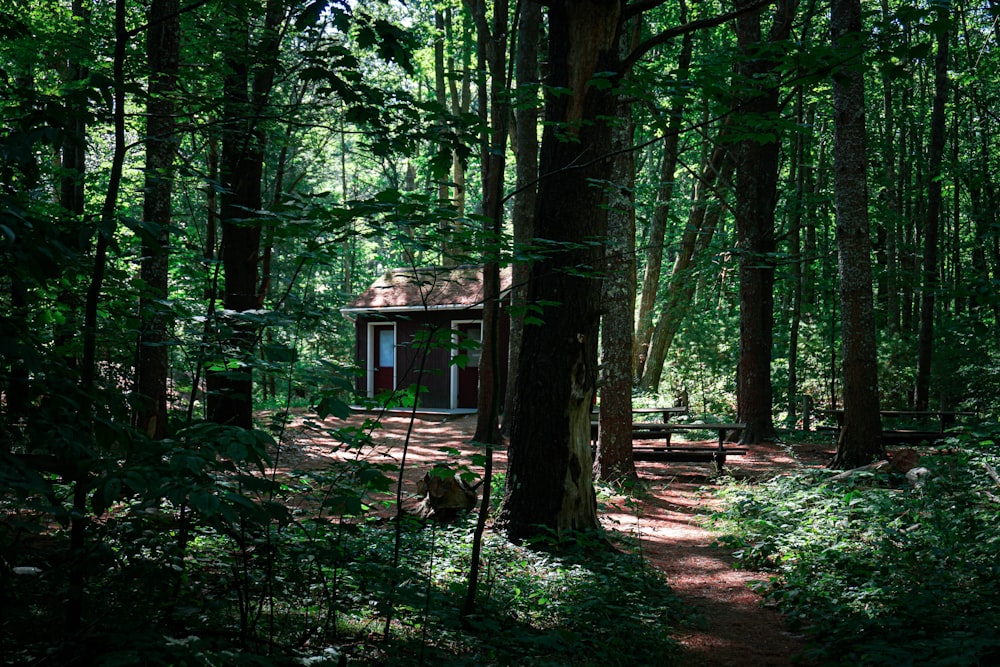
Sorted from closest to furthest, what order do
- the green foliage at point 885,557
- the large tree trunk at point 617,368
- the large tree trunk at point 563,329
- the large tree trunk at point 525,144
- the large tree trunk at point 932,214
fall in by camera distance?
1. the green foliage at point 885,557
2. the large tree trunk at point 563,329
3. the large tree trunk at point 617,368
4. the large tree trunk at point 525,144
5. the large tree trunk at point 932,214

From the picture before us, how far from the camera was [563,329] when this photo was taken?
6707mm

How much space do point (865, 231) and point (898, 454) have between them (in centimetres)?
317

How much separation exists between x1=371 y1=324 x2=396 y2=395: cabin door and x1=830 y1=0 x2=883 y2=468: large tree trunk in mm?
15261

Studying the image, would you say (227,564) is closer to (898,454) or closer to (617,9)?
(617,9)

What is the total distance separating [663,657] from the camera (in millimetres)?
4613

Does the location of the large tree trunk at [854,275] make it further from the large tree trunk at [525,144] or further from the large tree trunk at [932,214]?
the large tree trunk at [932,214]

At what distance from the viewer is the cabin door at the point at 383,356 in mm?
23516

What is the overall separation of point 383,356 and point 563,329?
17518 mm

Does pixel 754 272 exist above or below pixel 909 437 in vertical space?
above

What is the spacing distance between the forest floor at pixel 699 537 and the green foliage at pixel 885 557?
Answer: 0.79 ft

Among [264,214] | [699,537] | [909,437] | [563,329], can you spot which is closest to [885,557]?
[699,537]

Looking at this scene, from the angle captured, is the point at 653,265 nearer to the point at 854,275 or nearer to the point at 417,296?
the point at 417,296

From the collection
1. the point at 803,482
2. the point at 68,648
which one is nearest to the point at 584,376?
the point at 803,482

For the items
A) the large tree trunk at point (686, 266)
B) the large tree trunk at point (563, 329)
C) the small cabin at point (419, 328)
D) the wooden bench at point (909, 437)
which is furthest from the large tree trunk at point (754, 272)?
the large tree trunk at point (563, 329)
